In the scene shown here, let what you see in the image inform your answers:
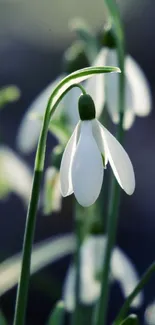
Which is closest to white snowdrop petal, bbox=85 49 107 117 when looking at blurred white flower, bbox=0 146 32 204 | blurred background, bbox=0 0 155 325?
blurred white flower, bbox=0 146 32 204

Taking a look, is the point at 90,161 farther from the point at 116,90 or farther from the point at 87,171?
the point at 116,90

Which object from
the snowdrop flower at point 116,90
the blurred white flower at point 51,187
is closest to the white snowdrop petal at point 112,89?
the snowdrop flower at point 116,90

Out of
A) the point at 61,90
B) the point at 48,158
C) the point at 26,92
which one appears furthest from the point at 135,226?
the point at 61,90

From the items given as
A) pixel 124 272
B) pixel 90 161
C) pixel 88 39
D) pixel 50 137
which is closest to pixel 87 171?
pixel 90 161

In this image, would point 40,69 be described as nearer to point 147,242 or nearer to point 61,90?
point 147,242

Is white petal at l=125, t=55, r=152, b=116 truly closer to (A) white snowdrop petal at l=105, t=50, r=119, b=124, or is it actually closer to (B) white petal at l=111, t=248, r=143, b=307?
(A) white snowdrop petal at l=105, t=50, r=119, b=124

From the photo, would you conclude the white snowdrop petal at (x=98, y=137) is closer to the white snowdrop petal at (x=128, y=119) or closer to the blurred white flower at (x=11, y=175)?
the white snowdrop petal at (x=128, y=119)
